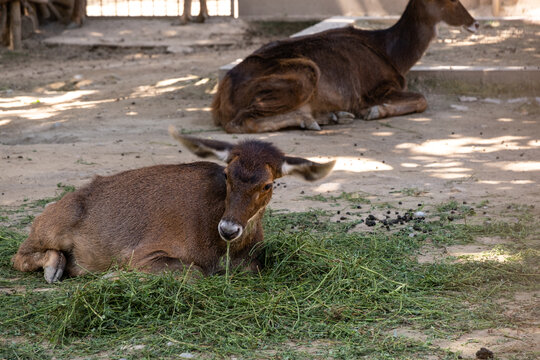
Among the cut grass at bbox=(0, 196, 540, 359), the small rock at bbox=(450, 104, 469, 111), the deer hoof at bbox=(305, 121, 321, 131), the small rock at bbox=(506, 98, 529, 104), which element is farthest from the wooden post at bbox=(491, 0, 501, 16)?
the cut grass at bbox=(0, 196, 540, 359)

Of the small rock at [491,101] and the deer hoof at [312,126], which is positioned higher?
the small rock at [491,101]

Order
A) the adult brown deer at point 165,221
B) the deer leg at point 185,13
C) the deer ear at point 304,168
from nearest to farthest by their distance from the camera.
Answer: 1. the adult brown deer at point 165,221
2. the deer ear at point 304,168
3. the deer leg at point 185,13

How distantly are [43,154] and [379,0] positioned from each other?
13.0m

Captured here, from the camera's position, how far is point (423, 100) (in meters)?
12.0

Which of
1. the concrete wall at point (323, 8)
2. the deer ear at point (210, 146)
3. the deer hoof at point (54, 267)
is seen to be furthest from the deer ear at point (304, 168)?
the concrete wall at point (323, 8)

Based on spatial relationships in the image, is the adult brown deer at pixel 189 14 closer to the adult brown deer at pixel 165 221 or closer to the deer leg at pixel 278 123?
A: the deer leg at pixel 278 123

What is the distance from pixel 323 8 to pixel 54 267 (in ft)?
53.4

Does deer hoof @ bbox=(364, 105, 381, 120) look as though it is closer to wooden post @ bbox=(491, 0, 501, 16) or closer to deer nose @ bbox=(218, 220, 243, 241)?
deer nose @ bbox=(218, 220, 243, 241)

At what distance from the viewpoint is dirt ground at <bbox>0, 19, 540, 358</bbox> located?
7855 millimetres

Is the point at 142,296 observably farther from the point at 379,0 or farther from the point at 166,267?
the point at 379,0

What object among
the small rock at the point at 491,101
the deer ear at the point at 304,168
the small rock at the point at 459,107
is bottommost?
the small rock at the point at 459,107

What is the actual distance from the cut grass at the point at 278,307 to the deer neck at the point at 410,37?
690 cm

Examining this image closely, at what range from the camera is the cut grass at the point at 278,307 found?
14.0 ft

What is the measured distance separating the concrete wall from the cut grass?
49.0 feet
